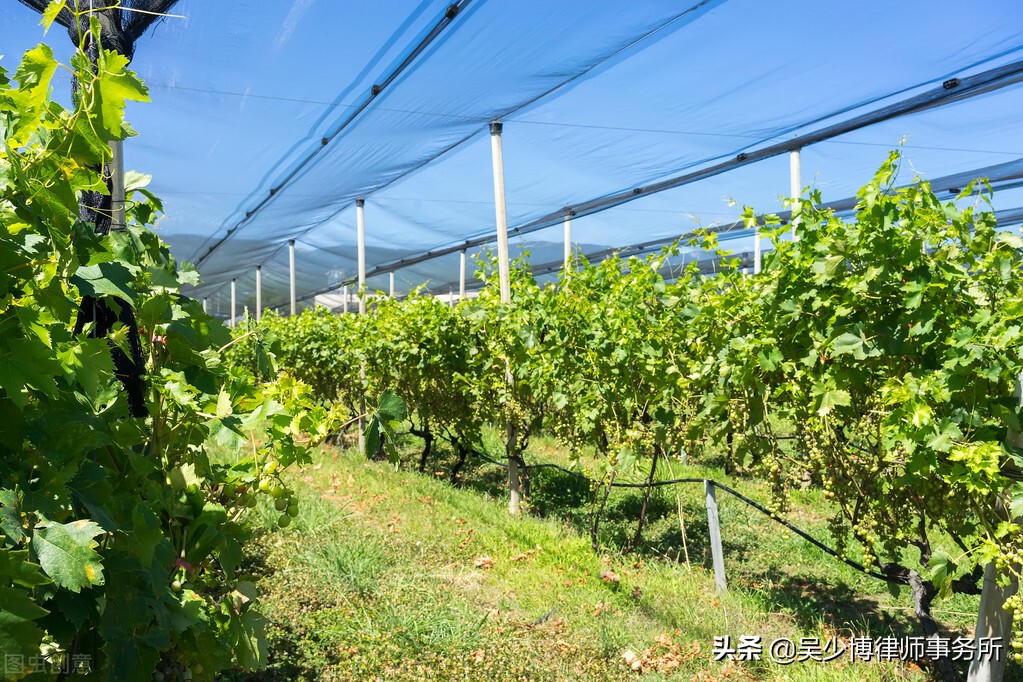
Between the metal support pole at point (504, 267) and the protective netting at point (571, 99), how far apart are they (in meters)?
0.30

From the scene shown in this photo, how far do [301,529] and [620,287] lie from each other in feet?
7.78

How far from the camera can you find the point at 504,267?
540 cm

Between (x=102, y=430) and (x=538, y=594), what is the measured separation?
2907 mm

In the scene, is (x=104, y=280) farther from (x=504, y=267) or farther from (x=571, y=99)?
(x=571, y=99)

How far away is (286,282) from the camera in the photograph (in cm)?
1677

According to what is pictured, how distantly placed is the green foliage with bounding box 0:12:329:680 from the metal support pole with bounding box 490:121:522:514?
379 centimetres

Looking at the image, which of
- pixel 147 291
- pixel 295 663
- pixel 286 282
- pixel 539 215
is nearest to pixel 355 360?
pixel 539 215

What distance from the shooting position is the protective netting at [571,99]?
4156 millimetres

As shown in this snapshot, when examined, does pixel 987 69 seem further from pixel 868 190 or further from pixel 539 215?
pixel 539 215

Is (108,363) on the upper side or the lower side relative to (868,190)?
lower

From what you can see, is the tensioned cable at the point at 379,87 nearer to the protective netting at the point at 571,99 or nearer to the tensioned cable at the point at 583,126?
the protective netting at the point at 571,99

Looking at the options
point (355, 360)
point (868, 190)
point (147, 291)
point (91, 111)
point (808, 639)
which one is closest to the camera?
point (91, 111)

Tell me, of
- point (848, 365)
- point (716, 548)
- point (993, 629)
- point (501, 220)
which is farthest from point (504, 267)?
point (993, 629)

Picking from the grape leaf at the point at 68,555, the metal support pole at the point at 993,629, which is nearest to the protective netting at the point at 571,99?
the metal support pole at the point at 993,629
